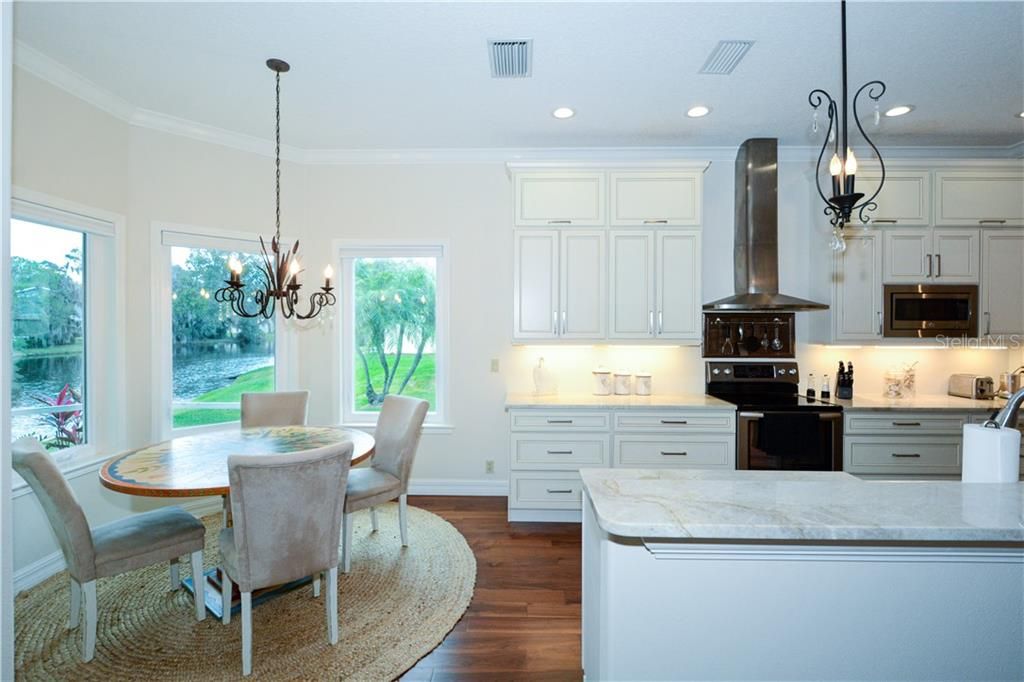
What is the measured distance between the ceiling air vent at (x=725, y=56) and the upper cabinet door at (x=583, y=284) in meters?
1.27

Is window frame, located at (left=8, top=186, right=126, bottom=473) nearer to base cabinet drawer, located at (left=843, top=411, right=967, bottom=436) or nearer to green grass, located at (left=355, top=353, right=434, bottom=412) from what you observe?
green grass, located at (left=355, top=353, right=434, bottom=412)

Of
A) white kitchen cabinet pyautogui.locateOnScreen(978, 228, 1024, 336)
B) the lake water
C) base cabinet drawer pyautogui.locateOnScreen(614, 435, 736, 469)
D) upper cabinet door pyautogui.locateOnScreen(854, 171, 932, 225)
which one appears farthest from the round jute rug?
white kitchen cabinet pyautogui.locateOnScreen(978, 228, 1024, 336)

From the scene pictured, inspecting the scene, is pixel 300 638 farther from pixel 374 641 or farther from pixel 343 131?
pixel 343 131

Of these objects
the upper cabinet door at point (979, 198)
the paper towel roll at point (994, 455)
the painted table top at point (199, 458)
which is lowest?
the painted table top at point (199, 458)

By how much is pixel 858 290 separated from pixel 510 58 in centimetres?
306

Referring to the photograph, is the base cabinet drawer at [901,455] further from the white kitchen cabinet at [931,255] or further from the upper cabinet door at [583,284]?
the upper cabinet door at [583,284]

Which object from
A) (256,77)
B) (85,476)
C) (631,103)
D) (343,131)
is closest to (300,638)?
(85,476)

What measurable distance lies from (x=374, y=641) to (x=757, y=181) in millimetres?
3918

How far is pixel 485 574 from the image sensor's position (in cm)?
276

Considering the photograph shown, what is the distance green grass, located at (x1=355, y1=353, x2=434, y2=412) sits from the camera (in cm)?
409

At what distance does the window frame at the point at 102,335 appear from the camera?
300 cm

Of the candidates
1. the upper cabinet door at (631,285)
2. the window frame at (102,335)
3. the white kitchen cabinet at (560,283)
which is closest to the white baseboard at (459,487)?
the white kitchen cabinet at (560,283)

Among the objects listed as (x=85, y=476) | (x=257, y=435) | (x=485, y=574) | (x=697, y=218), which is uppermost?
(x=697, y=218)

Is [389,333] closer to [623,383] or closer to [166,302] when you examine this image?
[166,302]
